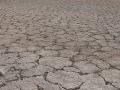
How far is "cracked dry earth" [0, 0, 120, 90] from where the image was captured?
2.63m

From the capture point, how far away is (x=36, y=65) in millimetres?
3092

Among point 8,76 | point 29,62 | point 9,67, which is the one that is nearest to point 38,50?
point 29,62

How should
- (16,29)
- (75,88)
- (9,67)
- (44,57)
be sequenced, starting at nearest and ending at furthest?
(75,88) < (9,67) < (44,57) < (16,29)

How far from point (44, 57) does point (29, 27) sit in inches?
85.1

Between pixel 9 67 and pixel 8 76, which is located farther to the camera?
pixel 9 67

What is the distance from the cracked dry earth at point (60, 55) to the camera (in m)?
2.63

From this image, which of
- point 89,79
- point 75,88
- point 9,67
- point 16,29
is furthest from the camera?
point 16,29

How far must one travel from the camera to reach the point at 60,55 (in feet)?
11.5

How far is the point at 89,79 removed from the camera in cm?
270

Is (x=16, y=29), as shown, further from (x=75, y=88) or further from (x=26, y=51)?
(x=75, y=88)

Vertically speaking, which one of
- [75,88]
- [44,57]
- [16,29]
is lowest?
[75,88]

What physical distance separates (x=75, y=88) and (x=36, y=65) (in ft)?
2.66

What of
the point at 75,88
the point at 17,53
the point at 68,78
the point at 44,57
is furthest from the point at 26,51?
the point at 75,88

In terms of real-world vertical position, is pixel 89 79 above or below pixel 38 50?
below
